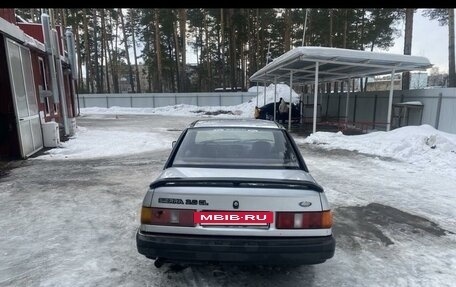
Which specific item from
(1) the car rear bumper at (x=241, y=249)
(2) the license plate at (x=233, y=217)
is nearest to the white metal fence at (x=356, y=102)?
(1) the car rear bumper at (x=241, y=249)

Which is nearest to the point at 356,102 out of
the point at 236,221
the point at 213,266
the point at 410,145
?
the point at 410,145

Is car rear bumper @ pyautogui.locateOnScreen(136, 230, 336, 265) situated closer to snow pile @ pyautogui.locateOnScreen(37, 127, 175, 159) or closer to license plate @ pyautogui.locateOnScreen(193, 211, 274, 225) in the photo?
license plate @ pyautogui.locateOnScreen(193, 211, 274, 225)

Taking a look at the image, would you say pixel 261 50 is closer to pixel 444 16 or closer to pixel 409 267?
pixel 444 16

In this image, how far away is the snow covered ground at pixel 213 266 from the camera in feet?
10.3

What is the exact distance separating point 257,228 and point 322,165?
6056 millimetres

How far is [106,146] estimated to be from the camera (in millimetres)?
10969

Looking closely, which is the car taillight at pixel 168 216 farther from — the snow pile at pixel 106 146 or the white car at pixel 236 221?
the snow pile at pixel 106 146

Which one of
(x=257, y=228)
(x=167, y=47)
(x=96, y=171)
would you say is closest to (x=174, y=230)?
(x=257, y=228)

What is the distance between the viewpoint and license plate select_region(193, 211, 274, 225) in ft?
8.72

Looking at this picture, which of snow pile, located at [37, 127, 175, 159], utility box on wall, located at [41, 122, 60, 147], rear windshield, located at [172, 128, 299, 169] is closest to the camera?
rear windshield, located at [172, 128, 299, 169]

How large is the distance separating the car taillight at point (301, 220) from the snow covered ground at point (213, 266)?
0.68 metres

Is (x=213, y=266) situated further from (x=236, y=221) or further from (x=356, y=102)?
(x=356, y=102)

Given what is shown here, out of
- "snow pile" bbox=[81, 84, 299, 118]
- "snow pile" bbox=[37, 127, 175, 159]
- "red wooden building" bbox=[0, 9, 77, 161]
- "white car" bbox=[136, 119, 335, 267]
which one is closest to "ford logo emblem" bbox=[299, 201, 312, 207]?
"white car" bbox=[136, 119, 335, 267]

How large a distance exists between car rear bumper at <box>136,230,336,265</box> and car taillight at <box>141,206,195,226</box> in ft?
0.39
